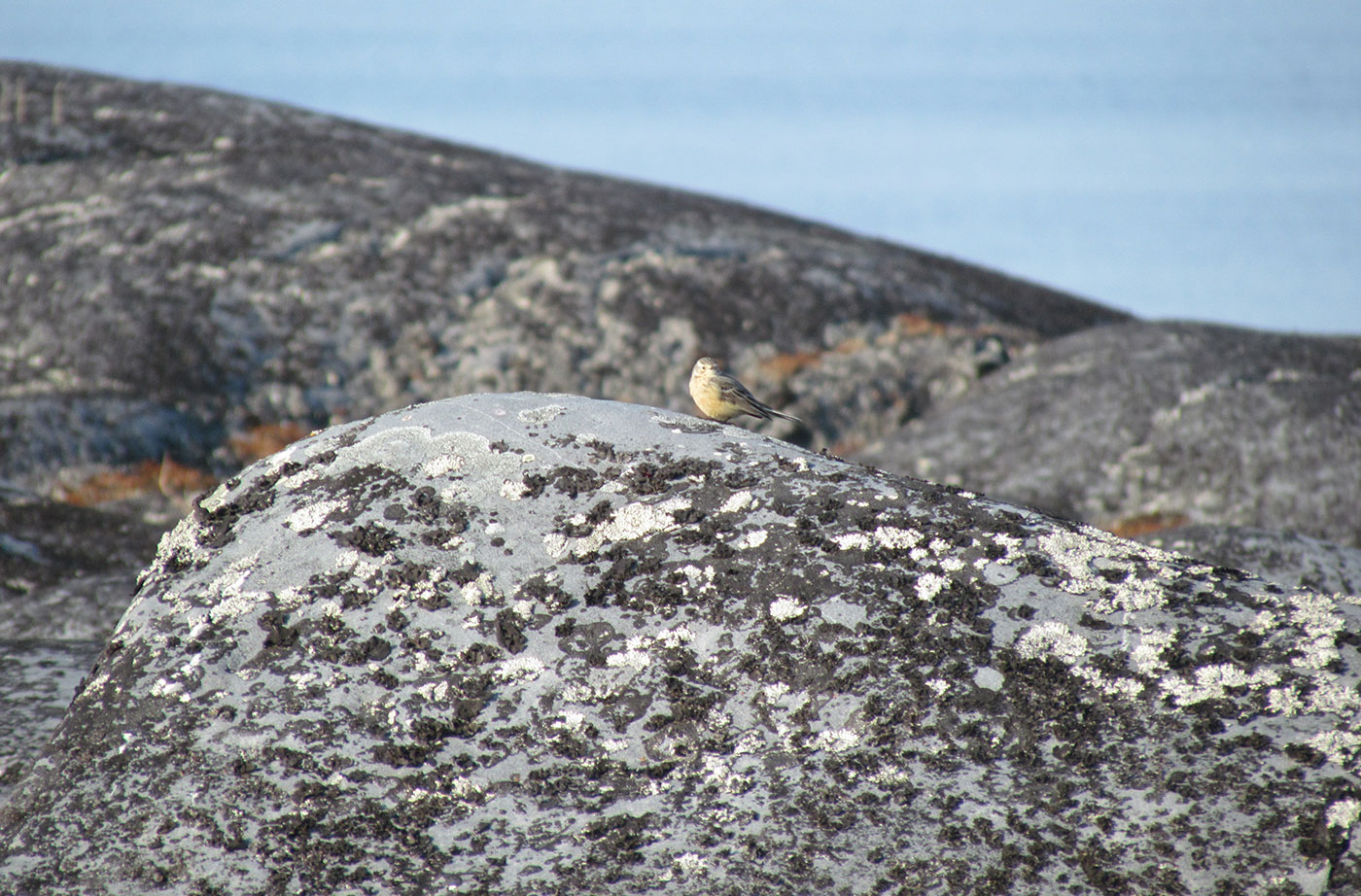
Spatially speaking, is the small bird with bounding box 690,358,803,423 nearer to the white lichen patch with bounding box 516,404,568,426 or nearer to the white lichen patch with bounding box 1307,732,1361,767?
the white lichen patch with bounding box 516,404,568,426

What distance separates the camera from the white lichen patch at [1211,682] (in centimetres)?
536

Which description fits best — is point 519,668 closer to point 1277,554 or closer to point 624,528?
point 624,528

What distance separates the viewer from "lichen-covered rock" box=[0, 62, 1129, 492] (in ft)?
80.7

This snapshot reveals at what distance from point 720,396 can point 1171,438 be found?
14.2 metres

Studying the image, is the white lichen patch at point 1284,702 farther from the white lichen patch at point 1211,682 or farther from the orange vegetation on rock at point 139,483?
the orange vegetation on rock at point 139,483

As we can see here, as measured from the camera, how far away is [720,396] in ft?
33.8

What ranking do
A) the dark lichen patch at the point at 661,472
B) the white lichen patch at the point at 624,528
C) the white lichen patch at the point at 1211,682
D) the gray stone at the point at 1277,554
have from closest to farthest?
the white lichen patch at the point at 1211,682 → the white lichen patch at the point at 624,528 → the dark lichen patch at the point at 661,472 → the gray stone at the point at 1277,554

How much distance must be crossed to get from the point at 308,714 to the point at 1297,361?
75.3ft

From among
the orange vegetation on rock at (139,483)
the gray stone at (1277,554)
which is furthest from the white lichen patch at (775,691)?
the orange vegetation on rock at (139,483)

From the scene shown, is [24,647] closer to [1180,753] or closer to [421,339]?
[1180,753]

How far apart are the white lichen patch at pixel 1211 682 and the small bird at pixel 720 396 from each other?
17.1 ft

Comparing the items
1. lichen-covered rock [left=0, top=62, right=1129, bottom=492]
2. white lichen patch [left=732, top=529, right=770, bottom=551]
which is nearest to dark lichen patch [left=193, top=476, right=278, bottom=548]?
white lichen patch [left=732, top=529, right=770, bottom=551]

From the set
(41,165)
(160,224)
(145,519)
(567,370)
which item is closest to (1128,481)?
(567,370)

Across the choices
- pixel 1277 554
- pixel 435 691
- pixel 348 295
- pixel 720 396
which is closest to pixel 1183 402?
pixel 1277 554
